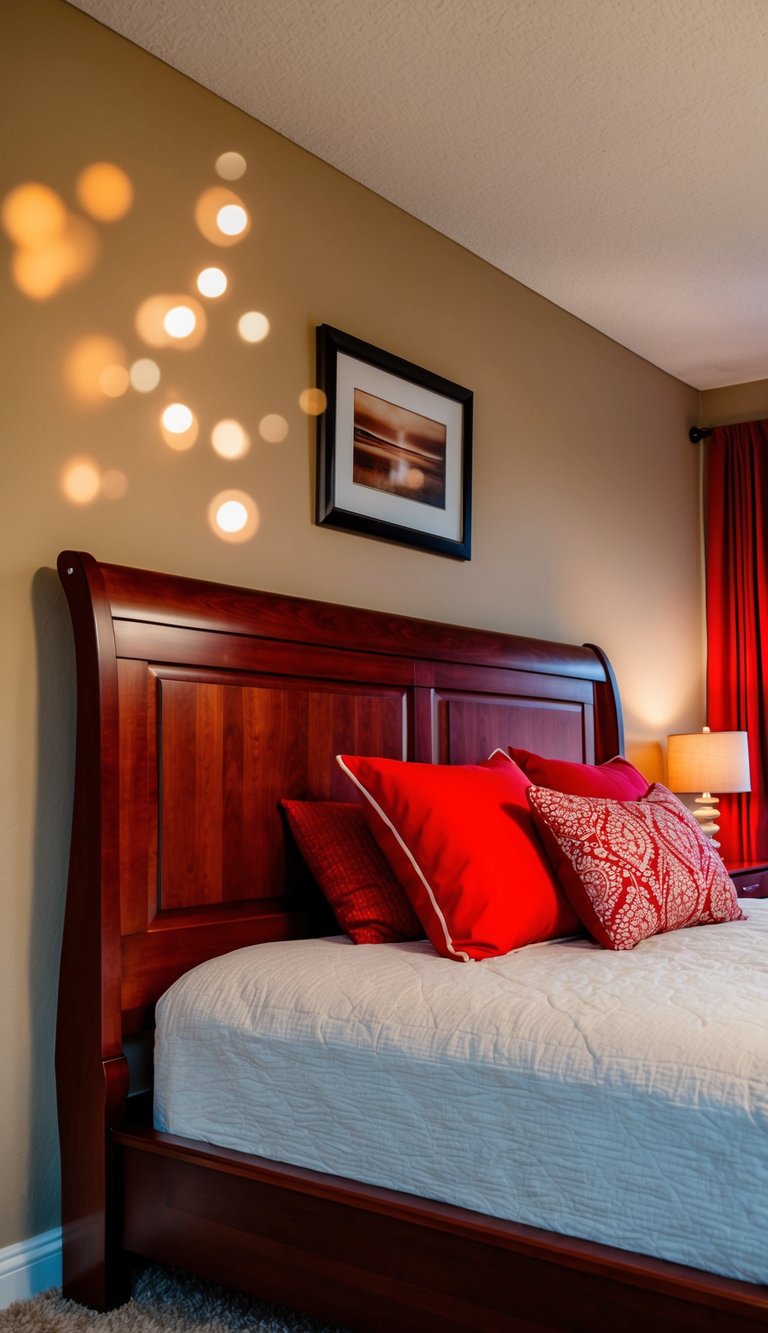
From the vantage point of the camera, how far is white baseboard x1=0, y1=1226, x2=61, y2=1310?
196 cm

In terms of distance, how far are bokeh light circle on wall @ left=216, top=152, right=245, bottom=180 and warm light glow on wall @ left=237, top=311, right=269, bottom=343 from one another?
31 cm

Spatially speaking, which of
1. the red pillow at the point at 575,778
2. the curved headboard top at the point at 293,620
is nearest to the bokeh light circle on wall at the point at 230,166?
the curved headboard top at the point at 293,620

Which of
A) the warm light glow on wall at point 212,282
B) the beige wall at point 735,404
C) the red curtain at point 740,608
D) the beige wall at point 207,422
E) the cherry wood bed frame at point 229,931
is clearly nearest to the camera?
the cherry wood bed frame at point 229,931

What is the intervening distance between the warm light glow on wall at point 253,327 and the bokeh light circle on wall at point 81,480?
Answer: 21.9 inches

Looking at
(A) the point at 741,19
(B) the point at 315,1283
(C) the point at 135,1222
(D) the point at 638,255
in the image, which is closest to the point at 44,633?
(C) the point at 135,1222

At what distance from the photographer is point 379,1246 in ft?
5.25

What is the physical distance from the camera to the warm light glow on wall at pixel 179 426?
236 centimetres

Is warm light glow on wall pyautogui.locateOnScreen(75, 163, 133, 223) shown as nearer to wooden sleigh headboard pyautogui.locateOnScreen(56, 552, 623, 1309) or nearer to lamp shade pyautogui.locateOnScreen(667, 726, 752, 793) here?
wooden sleigh headboard pyautogui.locateOnScreen(56, 552, 623, 1309)

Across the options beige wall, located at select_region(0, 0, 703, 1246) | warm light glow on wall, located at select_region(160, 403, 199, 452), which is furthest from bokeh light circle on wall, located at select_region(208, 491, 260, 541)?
warm light glow on wall, located at select_region(160, 403, 199, 452)

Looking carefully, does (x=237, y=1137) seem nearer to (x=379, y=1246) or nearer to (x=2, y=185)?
(x=379, y=1246)

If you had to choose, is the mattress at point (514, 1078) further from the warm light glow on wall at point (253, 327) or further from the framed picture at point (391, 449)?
the warm light glow on wall at point (253, 327)

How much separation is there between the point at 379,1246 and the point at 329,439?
70.4 inches

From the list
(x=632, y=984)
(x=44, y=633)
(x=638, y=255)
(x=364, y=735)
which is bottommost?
(x=632, y=984)

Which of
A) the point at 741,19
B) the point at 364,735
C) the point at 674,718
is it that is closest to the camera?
the point at 741,19
